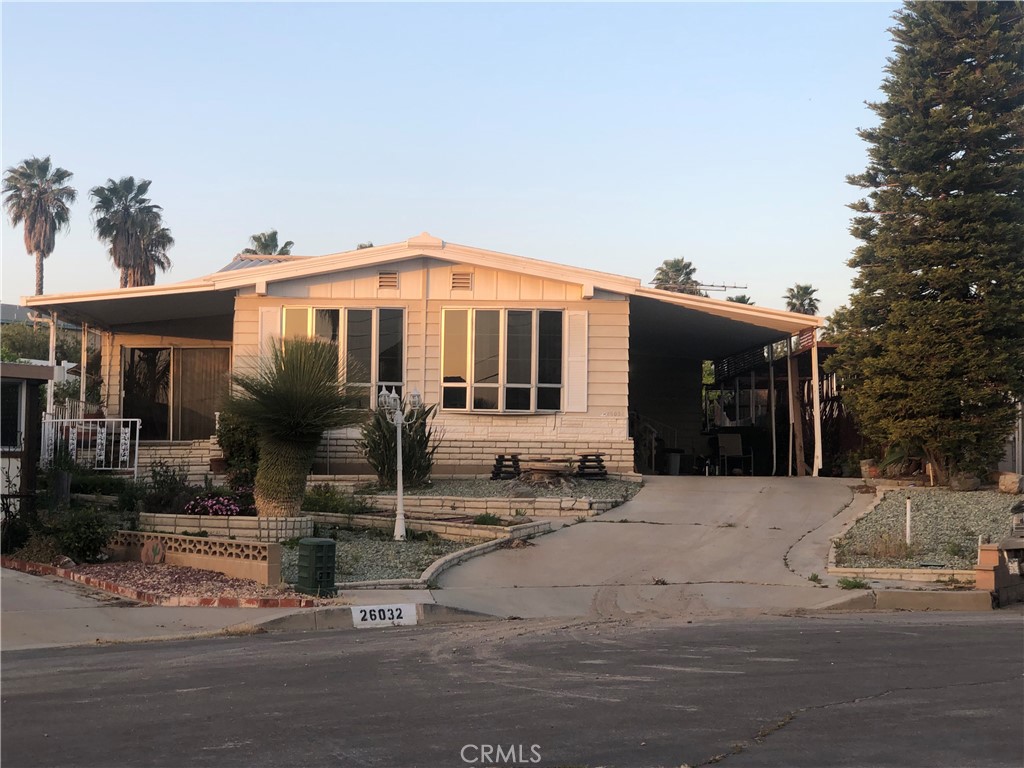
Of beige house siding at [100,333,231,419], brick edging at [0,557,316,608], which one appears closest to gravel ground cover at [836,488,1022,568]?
brick edging at [0,557,316,608]

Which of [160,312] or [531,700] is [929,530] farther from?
[160,312]

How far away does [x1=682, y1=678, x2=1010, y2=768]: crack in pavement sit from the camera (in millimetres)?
5508

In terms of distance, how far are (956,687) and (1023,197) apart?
15817 mm

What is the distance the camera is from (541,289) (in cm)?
2069

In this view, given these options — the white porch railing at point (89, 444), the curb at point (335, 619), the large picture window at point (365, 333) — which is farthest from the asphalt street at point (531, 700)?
the large picture window at point (365, 333)

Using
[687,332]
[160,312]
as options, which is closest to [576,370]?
[687,332]

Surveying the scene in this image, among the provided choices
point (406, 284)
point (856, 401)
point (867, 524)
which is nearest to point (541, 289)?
point (406, 284)

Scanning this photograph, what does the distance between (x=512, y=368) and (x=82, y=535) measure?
9.39 meters

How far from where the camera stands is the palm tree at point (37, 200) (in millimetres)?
50062

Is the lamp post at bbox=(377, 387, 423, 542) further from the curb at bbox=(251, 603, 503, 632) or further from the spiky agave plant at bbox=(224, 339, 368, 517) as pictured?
the curb at bbox=(251, 603, 503, 632)

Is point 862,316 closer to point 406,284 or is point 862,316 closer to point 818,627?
point 406,284

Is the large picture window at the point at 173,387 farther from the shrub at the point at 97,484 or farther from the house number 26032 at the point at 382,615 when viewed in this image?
the house number 26032 at the point at 382,615

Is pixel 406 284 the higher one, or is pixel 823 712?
pixel 406 284

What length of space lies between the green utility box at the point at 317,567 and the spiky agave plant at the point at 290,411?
3.08 meters
